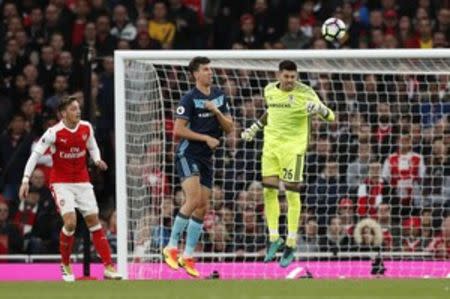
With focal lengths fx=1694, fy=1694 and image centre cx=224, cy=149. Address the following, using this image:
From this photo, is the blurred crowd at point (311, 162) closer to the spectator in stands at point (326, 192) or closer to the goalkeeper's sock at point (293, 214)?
the spectator in stands at point (326, 192)

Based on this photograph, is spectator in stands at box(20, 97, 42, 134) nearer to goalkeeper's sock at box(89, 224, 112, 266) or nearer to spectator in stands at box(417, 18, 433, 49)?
goalkeeper's sock at box(89, 224, 112, 266)

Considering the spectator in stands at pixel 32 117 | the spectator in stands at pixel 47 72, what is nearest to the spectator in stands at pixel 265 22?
the spectator in stands at pixel 47 72

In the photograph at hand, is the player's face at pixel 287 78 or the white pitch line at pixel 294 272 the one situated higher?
the player's face at pixel 287 78

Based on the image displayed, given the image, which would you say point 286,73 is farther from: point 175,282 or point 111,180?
point 111,180

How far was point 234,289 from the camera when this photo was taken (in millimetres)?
14641

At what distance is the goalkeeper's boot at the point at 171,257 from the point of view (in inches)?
692

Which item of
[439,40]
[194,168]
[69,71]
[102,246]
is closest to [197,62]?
[194,168]

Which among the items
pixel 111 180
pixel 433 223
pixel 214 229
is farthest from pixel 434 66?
pixel 111 180

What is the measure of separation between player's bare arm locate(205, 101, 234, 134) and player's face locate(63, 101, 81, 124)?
136 centimetres

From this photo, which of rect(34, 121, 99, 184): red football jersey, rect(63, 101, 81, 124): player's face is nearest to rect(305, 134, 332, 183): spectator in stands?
rect(34, 121, 99, 184): red football jersey

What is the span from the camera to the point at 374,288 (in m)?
14.8

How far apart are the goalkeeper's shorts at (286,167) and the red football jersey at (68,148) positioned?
188 cm

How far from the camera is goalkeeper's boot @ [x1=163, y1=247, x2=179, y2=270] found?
17578 millimetres

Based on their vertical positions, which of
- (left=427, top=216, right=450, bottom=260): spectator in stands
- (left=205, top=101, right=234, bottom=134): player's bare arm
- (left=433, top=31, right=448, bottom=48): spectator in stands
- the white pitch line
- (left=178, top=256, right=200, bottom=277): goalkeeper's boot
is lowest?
the white pitch line
